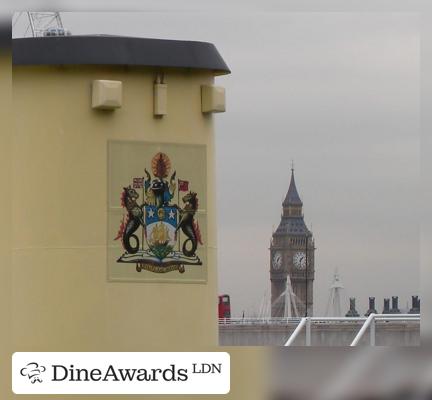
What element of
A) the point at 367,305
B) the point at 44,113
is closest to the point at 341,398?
the point at 367,305

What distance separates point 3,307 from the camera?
84.8ft

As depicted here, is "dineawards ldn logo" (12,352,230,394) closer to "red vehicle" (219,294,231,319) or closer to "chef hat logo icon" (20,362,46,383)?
"chef hat logo icon" (20,362,46,383)

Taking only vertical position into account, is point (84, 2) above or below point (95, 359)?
above

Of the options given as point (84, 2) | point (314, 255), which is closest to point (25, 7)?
point (84, 2)

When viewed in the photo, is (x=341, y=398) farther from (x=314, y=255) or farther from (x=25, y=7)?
(x=25, y=7)

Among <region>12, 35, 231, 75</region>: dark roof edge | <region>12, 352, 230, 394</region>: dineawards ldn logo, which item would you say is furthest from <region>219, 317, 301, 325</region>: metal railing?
<region>12, 35, 231, 75</region>: dark roof edge

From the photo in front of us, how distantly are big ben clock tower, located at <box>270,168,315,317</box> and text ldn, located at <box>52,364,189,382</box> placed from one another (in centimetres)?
59

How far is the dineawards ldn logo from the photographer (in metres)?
25.7

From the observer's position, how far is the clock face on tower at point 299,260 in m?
25.8

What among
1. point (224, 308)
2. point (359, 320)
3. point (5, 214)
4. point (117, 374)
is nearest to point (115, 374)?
point (117, 374)

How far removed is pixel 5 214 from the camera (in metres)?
25.9

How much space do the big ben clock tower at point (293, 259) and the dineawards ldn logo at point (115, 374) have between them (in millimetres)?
441

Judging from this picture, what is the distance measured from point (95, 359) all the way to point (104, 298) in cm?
31

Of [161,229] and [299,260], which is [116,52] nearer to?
[161,229]
